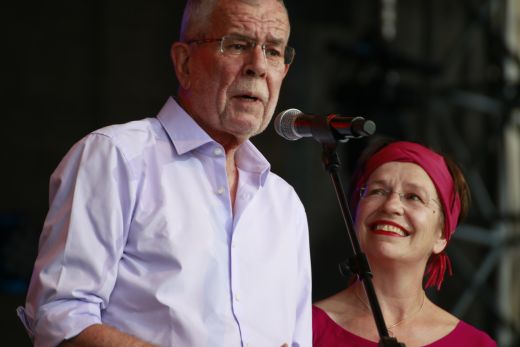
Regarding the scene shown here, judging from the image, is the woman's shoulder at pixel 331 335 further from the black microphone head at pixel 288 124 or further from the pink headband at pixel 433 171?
the black microphone head at pixel 288 124

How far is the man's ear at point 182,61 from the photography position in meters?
2.36

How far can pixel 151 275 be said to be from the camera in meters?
2.06

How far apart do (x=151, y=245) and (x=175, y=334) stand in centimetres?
22

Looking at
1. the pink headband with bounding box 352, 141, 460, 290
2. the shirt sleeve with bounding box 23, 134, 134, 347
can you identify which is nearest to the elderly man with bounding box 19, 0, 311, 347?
the shirt sleeve with bounding box 23, 134, 134, 347

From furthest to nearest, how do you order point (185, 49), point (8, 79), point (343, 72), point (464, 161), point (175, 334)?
point (464, 161), point (343, 72), point (8, 79), point (185, 49), point (175, 334)

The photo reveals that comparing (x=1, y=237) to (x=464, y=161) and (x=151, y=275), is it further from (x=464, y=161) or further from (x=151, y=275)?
(x=464, y=161)

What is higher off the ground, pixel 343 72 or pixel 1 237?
pixel 343 72

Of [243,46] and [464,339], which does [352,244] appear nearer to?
[243,46]

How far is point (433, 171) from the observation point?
2.85 meters

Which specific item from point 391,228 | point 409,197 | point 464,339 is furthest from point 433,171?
point 464,339

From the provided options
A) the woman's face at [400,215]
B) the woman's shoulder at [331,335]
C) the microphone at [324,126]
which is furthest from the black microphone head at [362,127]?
the woman's shoulder at [331,335]

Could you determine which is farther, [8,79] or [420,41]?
[420,41]

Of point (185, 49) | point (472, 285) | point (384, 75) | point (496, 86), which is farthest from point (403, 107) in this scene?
point (185, 49)

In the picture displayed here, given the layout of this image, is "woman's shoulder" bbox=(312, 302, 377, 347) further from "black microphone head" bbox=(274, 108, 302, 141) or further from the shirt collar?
"black microphone head" bbox=(274, 108, 302, 141)
